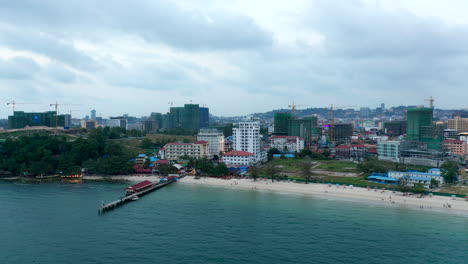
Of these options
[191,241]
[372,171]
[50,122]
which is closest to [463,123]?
[372,171]

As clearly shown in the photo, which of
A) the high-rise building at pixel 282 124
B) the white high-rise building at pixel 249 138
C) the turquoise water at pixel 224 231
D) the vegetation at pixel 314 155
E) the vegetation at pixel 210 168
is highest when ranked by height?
the high-rise building at pixel 282 124

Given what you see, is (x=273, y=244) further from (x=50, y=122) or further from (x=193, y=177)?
(x=50, y=122)

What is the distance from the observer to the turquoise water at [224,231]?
23312 mm

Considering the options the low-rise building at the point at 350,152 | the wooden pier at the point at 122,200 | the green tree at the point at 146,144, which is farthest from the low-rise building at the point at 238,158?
the green tree at the point at 146,144

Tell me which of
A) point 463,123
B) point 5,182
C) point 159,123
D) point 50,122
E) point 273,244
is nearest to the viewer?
point 273,244

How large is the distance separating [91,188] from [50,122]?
56754 mm

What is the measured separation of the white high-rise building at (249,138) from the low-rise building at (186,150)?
6.56 meters

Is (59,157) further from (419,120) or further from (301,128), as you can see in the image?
(419,120)

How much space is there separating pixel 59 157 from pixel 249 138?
31.6 metres

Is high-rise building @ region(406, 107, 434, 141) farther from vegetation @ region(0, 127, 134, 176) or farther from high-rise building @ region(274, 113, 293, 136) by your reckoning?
vegetation @ region(0, 127, 134, 176)

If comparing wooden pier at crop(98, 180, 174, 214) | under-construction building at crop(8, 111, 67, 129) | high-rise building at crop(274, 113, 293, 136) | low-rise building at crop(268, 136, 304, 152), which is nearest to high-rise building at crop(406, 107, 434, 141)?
low-rise building at crop(268, 136, 304, 152)

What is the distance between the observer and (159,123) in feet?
482

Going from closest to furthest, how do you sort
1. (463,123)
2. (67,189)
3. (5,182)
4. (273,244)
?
(273,244)
(67,189)
(5,182)
(463,123)

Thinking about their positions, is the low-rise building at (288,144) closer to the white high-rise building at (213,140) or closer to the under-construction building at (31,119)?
the white high-rise building at (213,140)
